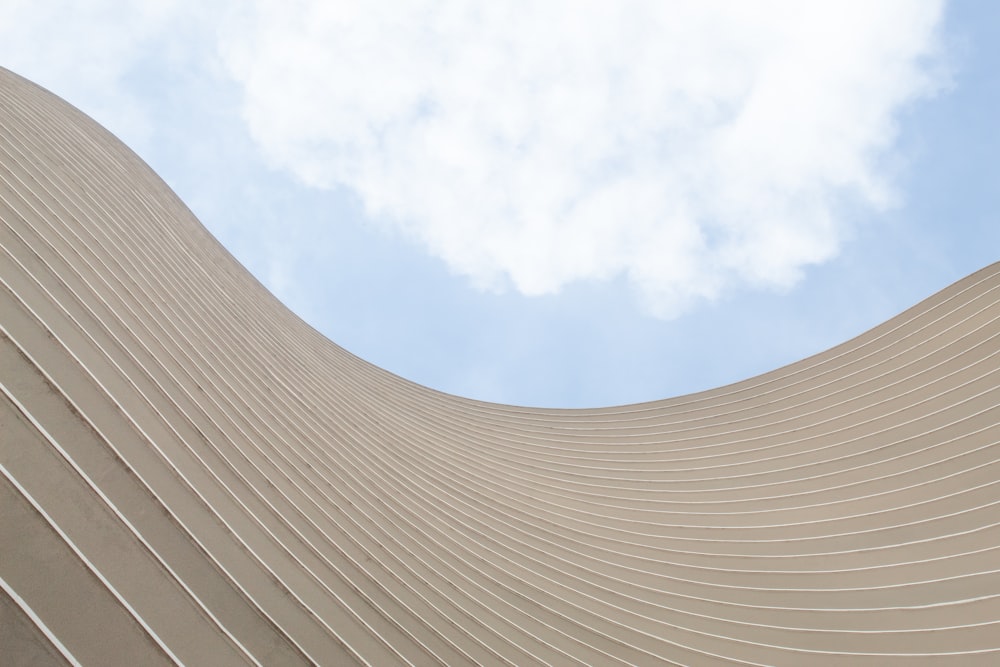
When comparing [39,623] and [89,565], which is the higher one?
[89,565]

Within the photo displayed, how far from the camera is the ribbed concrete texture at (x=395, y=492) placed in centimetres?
414

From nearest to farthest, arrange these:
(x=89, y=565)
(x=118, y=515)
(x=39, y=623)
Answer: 1. (x=39, y=623)
2. (x=89, y=565)
3. (x=118, y=515)

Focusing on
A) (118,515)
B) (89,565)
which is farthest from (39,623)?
(118,515)

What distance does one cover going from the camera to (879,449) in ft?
30.4

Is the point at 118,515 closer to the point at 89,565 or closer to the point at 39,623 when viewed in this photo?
the point at 89,565

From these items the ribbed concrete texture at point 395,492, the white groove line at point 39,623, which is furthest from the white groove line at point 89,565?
the white groove line at point 39,623

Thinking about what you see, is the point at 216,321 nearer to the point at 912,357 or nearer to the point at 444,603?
the point at 444,603

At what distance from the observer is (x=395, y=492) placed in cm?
895

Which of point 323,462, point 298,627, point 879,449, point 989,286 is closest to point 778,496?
point 879,449

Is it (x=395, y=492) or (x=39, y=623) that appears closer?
(x=39, y=623)

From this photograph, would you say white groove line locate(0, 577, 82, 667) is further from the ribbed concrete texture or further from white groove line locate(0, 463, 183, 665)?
white groove line locate(0, 463, 183, 665)

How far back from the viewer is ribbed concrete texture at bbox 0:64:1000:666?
163 inches

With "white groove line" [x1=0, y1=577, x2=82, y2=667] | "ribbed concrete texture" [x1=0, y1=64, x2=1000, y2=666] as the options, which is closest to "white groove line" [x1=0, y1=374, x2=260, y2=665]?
"ribbed concrete texture" [x1=0, y1=64, x2=1000, y2=666]

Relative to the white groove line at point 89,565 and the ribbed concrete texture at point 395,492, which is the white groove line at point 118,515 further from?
the white groove line at point 89,565
